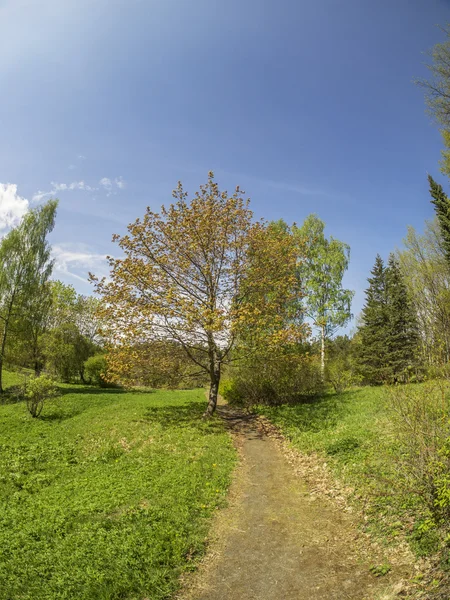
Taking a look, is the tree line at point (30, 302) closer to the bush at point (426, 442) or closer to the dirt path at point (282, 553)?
the dirt path at point (282, 553)

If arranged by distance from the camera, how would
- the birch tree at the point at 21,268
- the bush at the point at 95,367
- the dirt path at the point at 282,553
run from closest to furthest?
the dirt path at the point at 282,553 < the birch tree at the point at 21,268 < the bush at the point at 95,367

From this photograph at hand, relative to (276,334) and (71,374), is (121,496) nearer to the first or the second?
(276,334)

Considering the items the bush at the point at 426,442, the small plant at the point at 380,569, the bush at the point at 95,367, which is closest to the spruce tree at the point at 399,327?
the bush at the point at 426,442

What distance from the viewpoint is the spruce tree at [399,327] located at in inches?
1185

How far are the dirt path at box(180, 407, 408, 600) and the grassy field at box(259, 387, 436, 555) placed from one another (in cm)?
70

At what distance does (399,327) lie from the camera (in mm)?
31266

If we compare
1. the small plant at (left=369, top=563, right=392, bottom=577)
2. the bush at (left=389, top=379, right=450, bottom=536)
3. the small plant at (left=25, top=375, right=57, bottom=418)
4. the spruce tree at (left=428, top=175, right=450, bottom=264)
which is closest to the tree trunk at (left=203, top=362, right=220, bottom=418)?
the small plant at (left=25, top=375, right=57, bottom=418)

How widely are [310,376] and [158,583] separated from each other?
50.0ft

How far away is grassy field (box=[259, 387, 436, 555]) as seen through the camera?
575cm

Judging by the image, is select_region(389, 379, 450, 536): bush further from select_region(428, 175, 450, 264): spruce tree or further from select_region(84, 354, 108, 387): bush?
select_region(84, 354, 108, 387): bush

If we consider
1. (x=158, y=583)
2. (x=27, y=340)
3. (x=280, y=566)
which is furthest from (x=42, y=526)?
(x=27, y=340)

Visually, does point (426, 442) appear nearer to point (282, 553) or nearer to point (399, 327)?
point (282, 553)

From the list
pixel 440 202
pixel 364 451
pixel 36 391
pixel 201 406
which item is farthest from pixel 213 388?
pixel 440 202

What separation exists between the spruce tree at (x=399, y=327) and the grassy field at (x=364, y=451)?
48.9 ft
